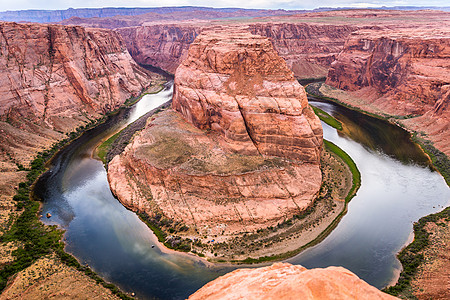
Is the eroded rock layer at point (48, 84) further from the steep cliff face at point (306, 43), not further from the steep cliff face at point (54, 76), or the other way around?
the steep cliff face at point (306, 43)

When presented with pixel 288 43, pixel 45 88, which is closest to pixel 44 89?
pixel 45 88

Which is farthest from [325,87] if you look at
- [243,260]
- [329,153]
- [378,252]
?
[243,260]

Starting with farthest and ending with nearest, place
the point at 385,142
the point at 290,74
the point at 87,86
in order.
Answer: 1. the point at 87,86
2. the point at 385,142
3. the point at 290,74

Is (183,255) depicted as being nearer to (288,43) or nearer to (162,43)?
(288,43)

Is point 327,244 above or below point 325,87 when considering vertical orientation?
below

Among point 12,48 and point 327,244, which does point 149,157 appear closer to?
point 327,244

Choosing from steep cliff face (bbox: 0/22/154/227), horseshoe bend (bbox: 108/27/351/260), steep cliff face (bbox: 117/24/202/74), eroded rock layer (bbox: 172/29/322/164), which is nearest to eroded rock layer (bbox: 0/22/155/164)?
steep cliff face (bbox: 0/22/154/227)

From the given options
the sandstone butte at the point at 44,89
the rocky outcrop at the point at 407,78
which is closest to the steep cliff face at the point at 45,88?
the sandstone butte at the point at 44,89

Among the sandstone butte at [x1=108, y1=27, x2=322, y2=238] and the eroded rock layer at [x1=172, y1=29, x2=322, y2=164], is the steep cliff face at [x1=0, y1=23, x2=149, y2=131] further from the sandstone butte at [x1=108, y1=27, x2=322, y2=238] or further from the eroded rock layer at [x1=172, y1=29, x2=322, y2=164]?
the eroded rock layer at [x1=172, y1=29, x2=322, y2=164]
